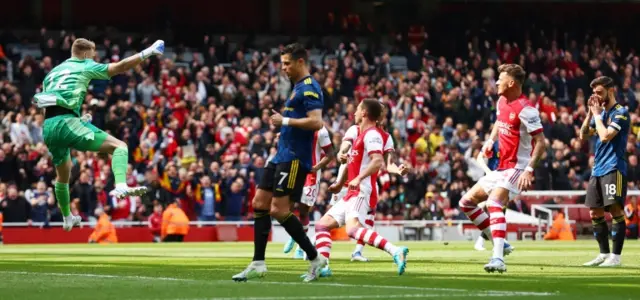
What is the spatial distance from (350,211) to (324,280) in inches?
83.4

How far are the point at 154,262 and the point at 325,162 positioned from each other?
3.19m

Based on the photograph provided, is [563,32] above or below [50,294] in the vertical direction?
above

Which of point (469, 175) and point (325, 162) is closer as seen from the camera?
point (325, 162)

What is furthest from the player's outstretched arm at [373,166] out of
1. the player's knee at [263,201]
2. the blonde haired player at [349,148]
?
the player's knee at [263,201]

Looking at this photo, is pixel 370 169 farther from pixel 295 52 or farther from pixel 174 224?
pixel 174 224

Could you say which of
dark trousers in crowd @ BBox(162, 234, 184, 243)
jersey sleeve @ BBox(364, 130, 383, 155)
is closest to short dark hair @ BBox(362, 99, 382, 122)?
jersey sleeve @ BBox(364, 130, 383, 155)

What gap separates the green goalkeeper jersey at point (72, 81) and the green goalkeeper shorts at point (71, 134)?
186 mm

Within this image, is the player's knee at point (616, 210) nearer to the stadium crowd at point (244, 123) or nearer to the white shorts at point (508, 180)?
the white shorts at point (508, 180)

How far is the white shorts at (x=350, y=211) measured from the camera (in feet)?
50.6

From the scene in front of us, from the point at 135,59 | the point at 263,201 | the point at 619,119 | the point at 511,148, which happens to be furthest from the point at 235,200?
the point at 263,201

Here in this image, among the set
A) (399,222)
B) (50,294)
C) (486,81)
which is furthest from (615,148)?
(486,81)

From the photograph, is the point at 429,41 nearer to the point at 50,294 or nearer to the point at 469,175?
the point at 469,175

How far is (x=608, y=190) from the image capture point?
17.5m

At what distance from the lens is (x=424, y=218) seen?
3481 centimetres
